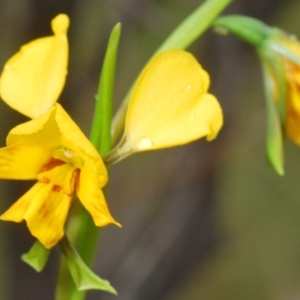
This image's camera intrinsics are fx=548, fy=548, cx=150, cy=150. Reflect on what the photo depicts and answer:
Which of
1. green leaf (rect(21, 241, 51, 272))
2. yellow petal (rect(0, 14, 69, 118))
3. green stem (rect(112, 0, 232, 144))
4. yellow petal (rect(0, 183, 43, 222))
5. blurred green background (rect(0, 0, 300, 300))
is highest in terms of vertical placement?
green stem (rect(112, 0, 232, 144))

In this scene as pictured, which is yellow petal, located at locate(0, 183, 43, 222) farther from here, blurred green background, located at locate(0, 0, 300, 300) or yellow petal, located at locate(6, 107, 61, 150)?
blurred green background, located at locate(0, 0, 300, 300)

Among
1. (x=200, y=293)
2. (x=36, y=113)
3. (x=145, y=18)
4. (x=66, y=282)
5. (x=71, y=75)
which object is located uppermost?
(x=36, y=113)

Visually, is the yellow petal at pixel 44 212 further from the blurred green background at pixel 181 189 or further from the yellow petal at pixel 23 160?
the blurred green background at pixel 181 189

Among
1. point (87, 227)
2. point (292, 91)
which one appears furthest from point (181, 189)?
point (87, 227)

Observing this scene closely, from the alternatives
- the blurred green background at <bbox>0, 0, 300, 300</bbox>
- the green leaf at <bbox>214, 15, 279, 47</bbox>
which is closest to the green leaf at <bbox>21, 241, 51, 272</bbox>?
the green leaf at <bbox>214, 15, 279, 47</bbox>

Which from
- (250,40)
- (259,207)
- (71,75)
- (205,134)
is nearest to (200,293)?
(259,207)

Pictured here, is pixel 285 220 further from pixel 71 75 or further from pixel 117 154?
pixel 117 154
